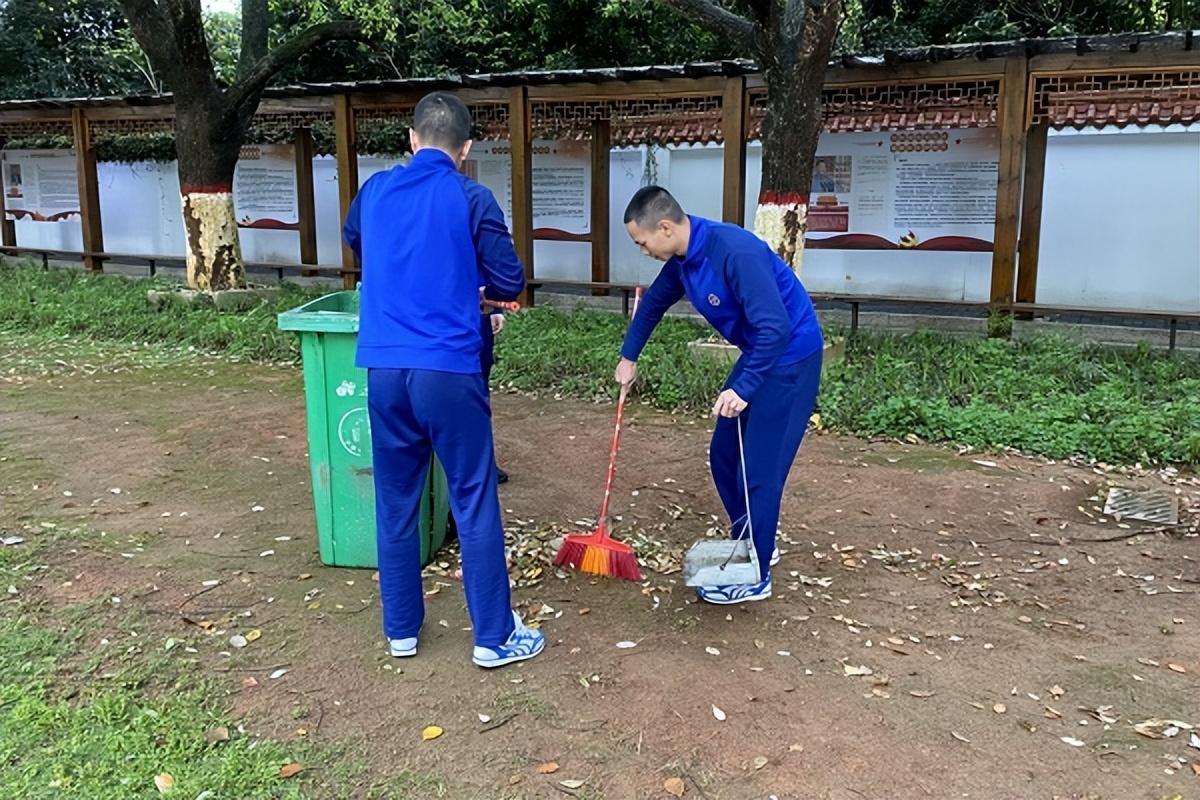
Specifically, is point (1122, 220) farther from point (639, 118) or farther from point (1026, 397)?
point (639, 118)

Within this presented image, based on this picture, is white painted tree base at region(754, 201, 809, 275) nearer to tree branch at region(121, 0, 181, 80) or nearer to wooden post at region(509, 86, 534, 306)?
wooden post at region(509, 86, 534, 306)

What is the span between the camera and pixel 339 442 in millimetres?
4023

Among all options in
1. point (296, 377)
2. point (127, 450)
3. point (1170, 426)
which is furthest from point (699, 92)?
point (127, 450)

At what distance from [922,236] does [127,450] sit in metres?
7.60

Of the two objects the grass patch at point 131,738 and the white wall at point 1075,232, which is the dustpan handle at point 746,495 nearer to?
the grass patch at point 131,738

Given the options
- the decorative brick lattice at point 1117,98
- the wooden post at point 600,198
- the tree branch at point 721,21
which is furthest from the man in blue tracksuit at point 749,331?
the wooden post at point 600,198

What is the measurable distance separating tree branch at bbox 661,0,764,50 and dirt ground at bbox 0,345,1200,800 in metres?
3.59

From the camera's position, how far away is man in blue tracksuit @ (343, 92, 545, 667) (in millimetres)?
3088

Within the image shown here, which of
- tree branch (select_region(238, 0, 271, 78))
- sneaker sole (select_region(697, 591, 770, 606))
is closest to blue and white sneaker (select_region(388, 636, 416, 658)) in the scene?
sneaker sole (select_region(697, 591, 770, 606))

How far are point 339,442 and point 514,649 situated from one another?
1.20 m

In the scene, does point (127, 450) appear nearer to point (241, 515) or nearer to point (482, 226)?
point (241, 515)

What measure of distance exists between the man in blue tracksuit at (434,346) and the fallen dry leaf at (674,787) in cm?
81

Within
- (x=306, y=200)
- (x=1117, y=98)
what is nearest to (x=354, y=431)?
(x=1117, y=98)

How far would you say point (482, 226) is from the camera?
3.18m
